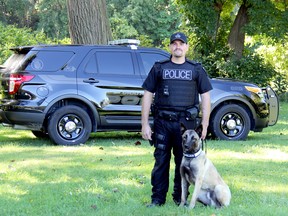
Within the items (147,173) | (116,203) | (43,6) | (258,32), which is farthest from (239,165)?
(43,6)

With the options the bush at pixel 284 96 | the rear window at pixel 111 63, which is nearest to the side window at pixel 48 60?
the rear window at pixel 111 63

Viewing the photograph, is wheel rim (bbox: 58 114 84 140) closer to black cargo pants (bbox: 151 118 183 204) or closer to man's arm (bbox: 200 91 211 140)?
black cargo pants (bbox: 151 118 183 204)

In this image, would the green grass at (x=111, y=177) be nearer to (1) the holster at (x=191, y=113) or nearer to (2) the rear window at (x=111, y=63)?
(1) the holster at (x=191, y=113)

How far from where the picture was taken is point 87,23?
14367mm

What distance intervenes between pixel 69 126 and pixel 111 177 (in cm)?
318

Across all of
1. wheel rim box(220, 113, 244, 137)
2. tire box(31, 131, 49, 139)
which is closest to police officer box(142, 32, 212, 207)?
wheel rim box(220, 113, 244, 137)

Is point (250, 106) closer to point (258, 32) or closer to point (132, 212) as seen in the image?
point (132, 212)

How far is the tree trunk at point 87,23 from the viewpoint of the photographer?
564 inches

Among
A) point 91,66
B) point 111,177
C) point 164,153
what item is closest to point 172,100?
point 164,153

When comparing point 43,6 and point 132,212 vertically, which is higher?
point 43,6

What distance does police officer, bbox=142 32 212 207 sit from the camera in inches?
218

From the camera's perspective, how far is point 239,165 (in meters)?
7.98

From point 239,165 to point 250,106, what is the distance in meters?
3.28

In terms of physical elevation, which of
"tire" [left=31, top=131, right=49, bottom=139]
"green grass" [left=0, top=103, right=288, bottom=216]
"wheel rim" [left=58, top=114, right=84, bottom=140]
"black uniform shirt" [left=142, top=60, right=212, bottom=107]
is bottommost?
"tire" [left=31, top=131, right=49, bottom=139]
